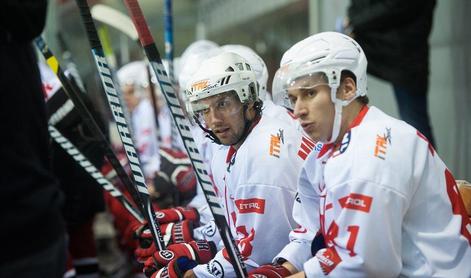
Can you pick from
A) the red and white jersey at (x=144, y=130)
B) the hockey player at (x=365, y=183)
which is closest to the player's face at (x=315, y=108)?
the hockey player at (x=365, y=183)

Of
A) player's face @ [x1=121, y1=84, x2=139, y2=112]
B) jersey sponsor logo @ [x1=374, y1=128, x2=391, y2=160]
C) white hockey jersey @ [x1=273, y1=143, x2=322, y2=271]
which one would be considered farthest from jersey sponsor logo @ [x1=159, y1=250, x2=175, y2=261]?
player's face @ [x1=121, y1=84, x2=139, y2=112]

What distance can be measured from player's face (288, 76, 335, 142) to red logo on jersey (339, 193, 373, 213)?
271 millimetres

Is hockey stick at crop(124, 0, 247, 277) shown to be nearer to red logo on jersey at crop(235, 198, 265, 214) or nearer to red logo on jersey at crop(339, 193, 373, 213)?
red logo on jersey at crop(235, 198, 265, 214)

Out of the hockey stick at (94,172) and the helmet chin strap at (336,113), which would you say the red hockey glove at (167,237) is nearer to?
Result: the hockey stick at (94,172)

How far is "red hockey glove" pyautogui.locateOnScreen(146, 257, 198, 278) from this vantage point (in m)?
2.45

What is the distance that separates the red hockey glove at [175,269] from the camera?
2.45 m

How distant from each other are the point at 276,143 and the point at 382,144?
675mm

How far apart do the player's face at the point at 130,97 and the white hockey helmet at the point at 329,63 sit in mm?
4327

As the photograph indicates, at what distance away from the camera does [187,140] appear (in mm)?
2324

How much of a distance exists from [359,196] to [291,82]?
46 cm

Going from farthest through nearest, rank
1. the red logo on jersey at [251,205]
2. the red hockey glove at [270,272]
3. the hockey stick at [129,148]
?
the hockey stick at [129,148], the red logo on jersey at [251,205], the red hockey glove at [270,272]

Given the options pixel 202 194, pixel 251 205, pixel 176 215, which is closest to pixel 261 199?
pixel 251 205

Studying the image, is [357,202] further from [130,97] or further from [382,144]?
[130,97]

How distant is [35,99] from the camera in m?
1.67
